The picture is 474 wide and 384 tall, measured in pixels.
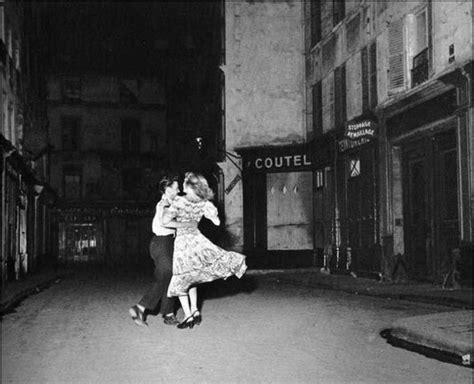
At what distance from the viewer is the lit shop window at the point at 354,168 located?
18.2 meters

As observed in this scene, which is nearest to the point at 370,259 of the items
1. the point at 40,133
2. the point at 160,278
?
the point at 160,278

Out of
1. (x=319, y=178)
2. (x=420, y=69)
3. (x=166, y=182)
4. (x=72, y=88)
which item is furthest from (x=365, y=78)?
(x=72, y=88)

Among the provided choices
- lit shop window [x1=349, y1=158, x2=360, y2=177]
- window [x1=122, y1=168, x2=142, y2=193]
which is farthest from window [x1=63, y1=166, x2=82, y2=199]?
lit shop window [x1=349, y1=158, x2=360, y2=177]

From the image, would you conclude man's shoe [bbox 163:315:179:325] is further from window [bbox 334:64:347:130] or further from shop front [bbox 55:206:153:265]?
shop front [bbox 55:206:153:265]

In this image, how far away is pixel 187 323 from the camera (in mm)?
8266

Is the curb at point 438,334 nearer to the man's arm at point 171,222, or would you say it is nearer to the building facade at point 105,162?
the man's arm at point 171,222

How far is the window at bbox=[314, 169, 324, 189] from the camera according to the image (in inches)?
860

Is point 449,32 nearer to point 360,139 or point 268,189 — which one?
point 360,139

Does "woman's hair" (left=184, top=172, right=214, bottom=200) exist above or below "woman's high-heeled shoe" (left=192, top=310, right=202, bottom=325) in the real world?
above

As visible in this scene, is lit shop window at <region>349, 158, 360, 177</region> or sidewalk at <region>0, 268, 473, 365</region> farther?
lit shop window at <region>349, 158, 360, 177</region>

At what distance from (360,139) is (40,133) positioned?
19171 millimetres

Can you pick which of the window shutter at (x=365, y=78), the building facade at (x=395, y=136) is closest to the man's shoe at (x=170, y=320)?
the building facade at (x=395, y=136)

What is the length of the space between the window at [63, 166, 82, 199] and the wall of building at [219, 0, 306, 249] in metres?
22.3

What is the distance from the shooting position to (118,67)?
1868 inches
